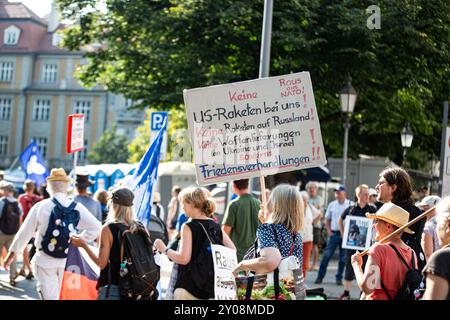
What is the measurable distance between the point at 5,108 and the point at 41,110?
127 inches

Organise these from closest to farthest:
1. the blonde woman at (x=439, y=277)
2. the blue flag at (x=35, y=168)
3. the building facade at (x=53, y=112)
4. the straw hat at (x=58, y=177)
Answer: the blonde woman at (x=439, y=277)
the straw hat at (x=58, y=177)
the blue flag at (x=35, y=168)
the building facade at (x=53, y=112)

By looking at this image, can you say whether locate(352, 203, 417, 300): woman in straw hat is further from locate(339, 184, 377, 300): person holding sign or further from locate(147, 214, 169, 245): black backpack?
locate(339, 184, 377, 300): person holding sign

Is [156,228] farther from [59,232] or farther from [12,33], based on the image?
[12,33]

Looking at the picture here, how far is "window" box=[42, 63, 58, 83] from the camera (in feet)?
232

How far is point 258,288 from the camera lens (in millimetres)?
5848

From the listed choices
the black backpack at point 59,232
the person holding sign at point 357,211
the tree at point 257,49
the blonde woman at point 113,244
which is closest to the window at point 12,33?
the tree at point 257,49

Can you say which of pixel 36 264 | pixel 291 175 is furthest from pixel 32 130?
pixel 36 264

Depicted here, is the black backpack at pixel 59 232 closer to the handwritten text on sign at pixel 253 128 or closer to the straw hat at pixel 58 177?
the straw hat at pixel 58 177

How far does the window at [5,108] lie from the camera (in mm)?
74375

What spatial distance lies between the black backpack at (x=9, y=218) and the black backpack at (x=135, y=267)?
308 inches

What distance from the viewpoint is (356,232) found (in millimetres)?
12484

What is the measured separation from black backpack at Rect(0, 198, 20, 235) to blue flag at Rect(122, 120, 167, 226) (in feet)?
16.2

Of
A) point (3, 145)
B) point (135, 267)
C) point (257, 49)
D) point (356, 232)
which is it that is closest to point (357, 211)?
point (356, 232)

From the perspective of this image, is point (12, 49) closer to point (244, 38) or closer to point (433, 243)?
point (244, 38)
